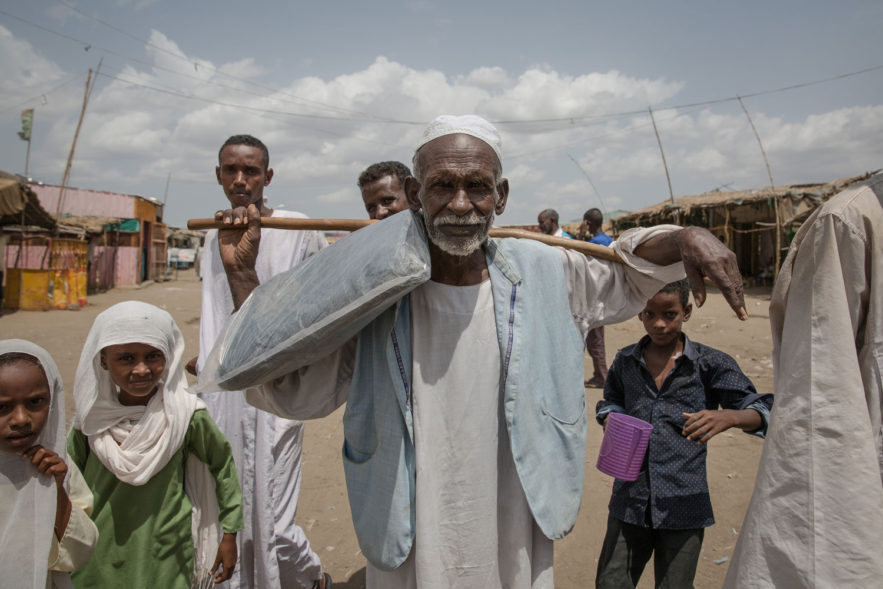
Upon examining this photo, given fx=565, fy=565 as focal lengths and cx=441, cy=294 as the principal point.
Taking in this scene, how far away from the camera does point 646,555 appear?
248 cm

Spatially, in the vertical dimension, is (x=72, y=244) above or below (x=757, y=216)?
above

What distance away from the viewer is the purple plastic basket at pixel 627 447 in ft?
7.72

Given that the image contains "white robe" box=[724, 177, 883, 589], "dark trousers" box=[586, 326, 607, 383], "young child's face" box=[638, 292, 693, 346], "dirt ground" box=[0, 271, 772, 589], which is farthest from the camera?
"dark trousers" box=[586, 326, 607, 383]

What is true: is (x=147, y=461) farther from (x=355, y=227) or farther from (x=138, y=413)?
(x=355, y=227)

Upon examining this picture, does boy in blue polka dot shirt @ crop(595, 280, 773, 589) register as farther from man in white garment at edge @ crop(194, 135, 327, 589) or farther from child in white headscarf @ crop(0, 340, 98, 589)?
child in white headscarf @ crop(0, 340, 98, 589)

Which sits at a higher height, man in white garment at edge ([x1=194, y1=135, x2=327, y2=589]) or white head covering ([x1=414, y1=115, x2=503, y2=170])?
white head covering ([x1=414, y1=115, x2=503, y2=170])

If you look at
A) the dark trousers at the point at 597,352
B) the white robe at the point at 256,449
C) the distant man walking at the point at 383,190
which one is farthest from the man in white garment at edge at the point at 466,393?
the dark trousers at the point at 597,352

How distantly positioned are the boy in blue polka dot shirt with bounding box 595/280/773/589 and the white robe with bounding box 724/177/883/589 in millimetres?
960

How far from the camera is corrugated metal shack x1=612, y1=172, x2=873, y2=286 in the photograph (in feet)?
47.2

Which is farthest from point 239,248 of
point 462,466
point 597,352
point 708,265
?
point 597,352

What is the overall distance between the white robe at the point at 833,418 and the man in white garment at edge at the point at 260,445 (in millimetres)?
2199

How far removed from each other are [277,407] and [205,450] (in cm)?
92

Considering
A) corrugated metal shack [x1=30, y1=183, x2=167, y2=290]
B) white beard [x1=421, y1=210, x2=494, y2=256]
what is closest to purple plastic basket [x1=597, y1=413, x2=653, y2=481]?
white beard [x1=421, y1=210, x2=494, y2=256]

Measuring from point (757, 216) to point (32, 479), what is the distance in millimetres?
17853
